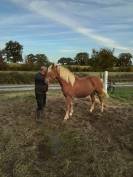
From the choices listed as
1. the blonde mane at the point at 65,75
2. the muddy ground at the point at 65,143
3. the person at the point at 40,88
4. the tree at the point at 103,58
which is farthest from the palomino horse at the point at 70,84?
the tree at the point at 103,58

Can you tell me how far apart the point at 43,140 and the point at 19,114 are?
2.21 m

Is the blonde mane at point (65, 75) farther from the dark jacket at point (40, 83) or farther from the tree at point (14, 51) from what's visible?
the tree at point (14, 51)

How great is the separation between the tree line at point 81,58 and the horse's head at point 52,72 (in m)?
26.0

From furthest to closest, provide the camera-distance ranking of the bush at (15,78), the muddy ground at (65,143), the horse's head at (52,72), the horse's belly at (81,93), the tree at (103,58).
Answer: the tree at (103,58) → the bush at (15,78) → the horse's belly at (81,93) → the horse's head at (52,72) → the muddy ground at (65,143)

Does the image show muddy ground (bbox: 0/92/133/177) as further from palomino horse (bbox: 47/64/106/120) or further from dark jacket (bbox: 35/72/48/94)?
dark jacket (bbox: 35/72/48/94)

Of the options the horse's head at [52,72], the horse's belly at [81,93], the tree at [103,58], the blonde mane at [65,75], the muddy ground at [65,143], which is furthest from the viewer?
the tree at [103,58]

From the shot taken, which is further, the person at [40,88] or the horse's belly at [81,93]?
the horse's belly at [81,93]

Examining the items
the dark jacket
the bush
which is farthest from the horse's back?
the bush

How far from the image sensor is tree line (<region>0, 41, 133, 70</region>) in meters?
39.7

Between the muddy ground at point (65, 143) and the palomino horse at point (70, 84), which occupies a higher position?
the palomino horse at point (70, 84)

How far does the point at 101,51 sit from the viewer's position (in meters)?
39.7

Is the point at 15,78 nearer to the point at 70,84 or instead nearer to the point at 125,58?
the point at 70,84

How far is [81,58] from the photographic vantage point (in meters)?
57.1

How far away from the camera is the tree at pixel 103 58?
39250 millimetres
